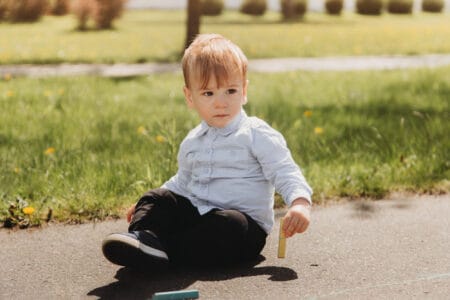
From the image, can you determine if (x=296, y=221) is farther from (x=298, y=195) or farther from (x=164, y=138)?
(x=164, y=138)

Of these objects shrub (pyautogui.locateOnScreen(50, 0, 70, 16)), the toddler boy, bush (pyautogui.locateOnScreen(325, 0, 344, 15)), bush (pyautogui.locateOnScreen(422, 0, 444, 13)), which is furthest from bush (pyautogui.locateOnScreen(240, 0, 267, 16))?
the toddler boy

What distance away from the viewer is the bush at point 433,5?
86.7 ft

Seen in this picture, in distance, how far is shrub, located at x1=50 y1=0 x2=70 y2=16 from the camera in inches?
723

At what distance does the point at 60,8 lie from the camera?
18516 mm

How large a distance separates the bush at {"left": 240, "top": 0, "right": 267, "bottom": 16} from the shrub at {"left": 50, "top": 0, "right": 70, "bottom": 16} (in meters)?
7.85

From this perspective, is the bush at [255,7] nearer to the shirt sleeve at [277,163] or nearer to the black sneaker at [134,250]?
the shirt sleeve at [277,163]

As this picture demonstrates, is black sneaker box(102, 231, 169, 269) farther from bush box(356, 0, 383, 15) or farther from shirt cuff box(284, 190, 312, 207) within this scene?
bush box(356, 0, 383, 15)

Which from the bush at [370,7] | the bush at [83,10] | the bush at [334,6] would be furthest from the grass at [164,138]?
the bush at [370,7]

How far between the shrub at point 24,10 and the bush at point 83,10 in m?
1.24

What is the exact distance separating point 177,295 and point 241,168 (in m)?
0.61

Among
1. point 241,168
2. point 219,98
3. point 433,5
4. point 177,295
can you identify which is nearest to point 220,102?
point 219,98

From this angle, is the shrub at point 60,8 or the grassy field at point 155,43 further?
the shrub at point 60,8

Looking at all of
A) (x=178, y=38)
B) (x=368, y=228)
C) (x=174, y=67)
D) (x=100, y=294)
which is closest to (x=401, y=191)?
(x=368, y=228)

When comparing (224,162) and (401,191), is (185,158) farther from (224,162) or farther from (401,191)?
(401,191)
